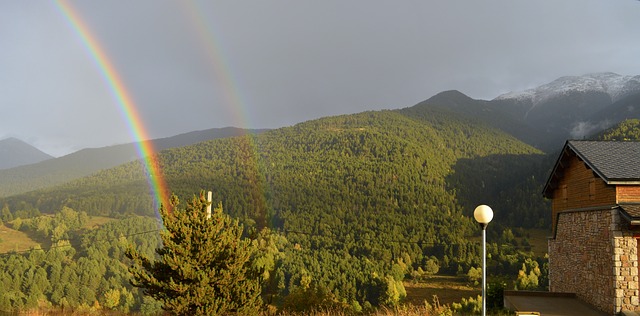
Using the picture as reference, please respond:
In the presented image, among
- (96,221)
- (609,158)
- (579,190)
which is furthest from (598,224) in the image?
(96,221)

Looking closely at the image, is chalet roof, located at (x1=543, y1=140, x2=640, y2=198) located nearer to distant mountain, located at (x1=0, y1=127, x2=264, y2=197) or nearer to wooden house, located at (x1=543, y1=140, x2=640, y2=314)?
wooden house, located at (x1=543, y1=140, x2=640, y2=314)

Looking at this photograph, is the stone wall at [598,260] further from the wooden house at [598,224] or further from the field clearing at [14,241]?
the field clearing at [14,241]

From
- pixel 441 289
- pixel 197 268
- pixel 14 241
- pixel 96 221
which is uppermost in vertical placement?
pixel 197 268

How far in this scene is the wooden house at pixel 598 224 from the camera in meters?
14.7

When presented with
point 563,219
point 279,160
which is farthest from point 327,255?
point 563,219

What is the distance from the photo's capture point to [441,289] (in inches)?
2734

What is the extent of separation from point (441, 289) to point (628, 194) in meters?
57.9

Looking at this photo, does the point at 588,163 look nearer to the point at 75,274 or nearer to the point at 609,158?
the point at 609,158

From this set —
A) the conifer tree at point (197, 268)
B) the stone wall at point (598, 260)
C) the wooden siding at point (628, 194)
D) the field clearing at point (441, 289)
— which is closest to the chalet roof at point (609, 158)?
the wooden siding at point (628, 194)

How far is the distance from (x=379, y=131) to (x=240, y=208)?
46.9 m

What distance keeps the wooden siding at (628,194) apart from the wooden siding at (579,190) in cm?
14

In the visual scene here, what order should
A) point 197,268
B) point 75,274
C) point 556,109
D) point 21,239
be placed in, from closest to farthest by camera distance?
point 197,268, point 75,274, point 21,239, point 556,109

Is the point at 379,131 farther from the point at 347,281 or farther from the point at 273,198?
the point at 347,281

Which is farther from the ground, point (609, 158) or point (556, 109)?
point (556, 109)
